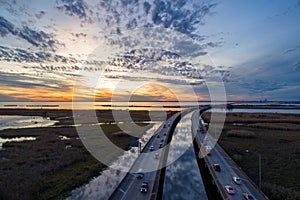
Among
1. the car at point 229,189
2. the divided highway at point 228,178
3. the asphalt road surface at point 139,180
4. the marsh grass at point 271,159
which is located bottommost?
the marsh grass at point 271,159

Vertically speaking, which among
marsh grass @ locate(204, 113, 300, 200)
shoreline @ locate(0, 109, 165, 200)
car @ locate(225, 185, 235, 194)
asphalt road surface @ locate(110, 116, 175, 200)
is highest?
shoreline @ locate(0, 109, 165, 200)

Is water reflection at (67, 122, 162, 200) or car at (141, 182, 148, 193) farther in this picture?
water reflection at (67, 122, 162, 200)

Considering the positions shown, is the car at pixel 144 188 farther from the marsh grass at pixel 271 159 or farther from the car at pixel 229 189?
the marsh grass at pixel 271 159

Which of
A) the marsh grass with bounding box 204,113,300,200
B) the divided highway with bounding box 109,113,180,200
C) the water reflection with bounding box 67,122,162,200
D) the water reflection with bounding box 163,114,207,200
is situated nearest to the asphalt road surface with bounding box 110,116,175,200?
the divided highway with bounding box 109,113,180,200

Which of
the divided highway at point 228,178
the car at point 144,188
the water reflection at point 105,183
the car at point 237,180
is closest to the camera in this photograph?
the car at point 144,188

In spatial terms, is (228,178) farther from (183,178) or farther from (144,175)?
(144,175)

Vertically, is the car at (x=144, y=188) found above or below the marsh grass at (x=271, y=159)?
above

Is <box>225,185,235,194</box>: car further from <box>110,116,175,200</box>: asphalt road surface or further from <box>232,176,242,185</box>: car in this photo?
<box>110,116,175,200</box>: asphalt road surface

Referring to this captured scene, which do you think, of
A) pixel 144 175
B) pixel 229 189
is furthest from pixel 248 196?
pixel 144 175

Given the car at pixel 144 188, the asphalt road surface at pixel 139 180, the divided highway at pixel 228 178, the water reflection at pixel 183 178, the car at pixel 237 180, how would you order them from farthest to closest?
the water reflection at pixel 183 178
the car at pixel 237 180
the divided highway at pixel 228 178
the car at pixel 144 188
the asphalt road surface at pixel 139 180

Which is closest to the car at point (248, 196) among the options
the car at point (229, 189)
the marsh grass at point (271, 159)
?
the car at point (229, 189)

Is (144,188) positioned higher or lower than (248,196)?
higher

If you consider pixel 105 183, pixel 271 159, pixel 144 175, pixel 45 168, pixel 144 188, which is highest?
pixel 45 168
